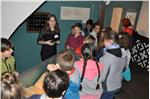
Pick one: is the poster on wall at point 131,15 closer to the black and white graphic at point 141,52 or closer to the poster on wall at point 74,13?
the black and white graphic at point 141,52

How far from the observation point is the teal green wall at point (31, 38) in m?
4.39

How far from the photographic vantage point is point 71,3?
470 cm

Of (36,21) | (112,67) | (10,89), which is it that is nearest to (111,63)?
(112,67)

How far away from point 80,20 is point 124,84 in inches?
76.4

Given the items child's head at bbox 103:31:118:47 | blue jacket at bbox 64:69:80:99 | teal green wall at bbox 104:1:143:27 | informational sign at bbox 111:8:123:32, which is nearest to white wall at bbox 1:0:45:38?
child's head at bbox 103:31:118:47

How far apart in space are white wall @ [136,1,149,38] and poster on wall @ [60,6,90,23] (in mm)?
1693

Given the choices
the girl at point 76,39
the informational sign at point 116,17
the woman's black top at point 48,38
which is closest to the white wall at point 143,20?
the informational sign at point 116,17

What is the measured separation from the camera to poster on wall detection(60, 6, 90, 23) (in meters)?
4.68

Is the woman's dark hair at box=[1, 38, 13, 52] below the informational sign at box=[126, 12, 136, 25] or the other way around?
below

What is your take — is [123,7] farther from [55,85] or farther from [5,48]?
[55,85]

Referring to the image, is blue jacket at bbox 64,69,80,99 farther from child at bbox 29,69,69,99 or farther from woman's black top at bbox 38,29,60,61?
woman's black top at bbox 38,29,60,61

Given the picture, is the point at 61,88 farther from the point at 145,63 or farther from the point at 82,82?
the point at 145,63

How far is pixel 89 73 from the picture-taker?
6.89ft

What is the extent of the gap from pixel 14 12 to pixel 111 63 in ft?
4.27
